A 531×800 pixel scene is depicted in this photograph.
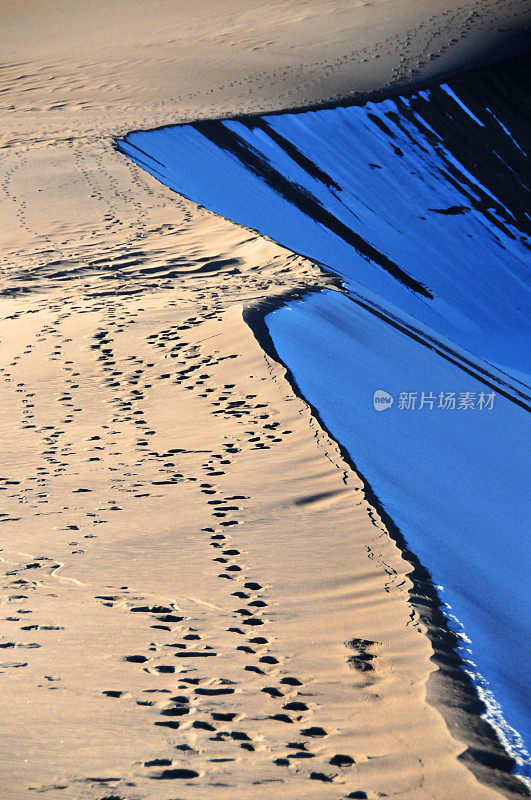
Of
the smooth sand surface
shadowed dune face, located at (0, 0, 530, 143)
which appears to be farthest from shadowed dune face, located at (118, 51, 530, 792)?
shadowed dune face, located at (0, 0, 530, 143)

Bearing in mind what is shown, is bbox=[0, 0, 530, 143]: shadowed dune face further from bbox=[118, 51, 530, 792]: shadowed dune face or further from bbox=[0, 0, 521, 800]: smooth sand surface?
bbox=[0, 0, 521, 800]: smooth sand surface

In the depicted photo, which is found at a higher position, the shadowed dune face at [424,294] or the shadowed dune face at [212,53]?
the shadowed dune face at [212,53]

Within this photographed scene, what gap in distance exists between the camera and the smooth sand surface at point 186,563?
2.48 meters

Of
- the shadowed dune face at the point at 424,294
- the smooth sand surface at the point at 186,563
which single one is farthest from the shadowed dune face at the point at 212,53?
the smooth sand surface at the point at 186,563

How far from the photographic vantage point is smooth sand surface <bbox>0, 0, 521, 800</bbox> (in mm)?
2482

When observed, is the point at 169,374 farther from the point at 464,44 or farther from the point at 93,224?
the point at 464,44

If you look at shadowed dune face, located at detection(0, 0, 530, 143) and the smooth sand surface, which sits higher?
shadowed dune face, located at detection(0, 0, 530, 143)

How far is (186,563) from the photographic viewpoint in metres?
3.73

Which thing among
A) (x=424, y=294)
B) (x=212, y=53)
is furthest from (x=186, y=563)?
(x=212, y=53)

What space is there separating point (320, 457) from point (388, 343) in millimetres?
2804

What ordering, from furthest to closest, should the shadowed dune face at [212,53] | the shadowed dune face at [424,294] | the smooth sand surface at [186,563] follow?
the shadowed dune face at [212,53], the shadowed dune face at [424,294], the smooth sand surface at [186,563]

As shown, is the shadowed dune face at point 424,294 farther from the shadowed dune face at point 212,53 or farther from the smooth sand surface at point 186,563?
the shadowed dune face at point 212,53

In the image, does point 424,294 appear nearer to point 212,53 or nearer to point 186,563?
point 186,563

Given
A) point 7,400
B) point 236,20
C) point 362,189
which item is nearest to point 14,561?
point 7,400
